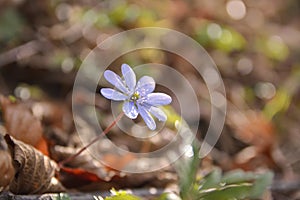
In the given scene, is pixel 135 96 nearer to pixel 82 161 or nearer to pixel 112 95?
pixel 112 95

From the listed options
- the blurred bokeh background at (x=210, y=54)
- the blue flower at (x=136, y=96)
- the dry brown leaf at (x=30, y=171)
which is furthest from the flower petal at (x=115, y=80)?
the blurred bokeh background at (x=210, y=54)

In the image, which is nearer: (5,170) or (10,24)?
(5,170)

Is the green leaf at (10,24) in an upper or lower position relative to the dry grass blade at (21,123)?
upper

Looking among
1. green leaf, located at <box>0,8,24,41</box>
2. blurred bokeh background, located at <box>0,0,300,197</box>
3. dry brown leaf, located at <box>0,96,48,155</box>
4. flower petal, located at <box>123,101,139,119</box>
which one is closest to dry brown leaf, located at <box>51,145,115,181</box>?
dry brown leaf, located at <box>0,96,48,155</box>

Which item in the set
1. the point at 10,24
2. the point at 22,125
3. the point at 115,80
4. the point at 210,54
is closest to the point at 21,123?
the point at 22,125

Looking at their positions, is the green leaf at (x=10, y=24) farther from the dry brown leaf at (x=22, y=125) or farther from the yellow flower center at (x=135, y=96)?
the yellow flower center at (x=135, y=96)

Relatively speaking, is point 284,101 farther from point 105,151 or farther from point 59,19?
point 59,19

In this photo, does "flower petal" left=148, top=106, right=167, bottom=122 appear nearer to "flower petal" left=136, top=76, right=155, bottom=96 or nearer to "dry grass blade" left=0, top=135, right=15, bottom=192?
"flower petal" left=136, top=76, right=155, bottom=96
